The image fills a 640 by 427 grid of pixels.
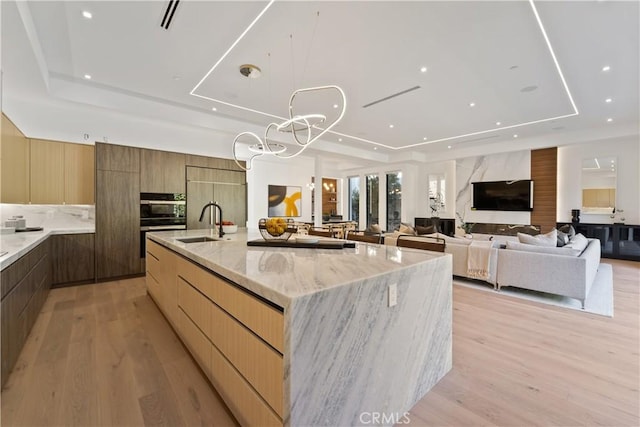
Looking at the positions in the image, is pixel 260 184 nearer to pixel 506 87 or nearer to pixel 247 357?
pixel 506 87

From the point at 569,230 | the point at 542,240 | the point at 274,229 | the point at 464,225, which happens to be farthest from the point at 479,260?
the point at 464,225

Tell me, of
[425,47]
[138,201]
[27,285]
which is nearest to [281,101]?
[425,47]

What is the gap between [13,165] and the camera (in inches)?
136

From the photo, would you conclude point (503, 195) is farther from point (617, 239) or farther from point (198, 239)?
point (198, 239)

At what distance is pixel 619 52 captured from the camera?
11.4 feet

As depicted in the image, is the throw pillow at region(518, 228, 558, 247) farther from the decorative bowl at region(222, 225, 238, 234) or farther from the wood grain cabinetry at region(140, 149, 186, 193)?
the wood grain cabinetry at region(140, 149, 186, 193)

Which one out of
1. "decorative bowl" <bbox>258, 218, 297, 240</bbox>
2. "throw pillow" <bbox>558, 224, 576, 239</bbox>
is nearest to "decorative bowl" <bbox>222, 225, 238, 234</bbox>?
"decorative bowl" <bbox>258, 218, 297, 240</bbox>

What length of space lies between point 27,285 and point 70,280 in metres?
1.98

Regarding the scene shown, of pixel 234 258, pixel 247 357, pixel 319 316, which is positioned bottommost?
pixel 247 357

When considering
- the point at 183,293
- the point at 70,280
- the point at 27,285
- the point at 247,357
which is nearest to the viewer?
the point at 247,357

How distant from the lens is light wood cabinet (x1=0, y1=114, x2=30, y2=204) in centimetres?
313

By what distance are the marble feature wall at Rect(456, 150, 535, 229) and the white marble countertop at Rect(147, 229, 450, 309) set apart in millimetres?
7818

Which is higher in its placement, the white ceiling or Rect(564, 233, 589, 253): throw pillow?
the white ceiling

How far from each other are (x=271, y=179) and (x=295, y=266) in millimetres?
7594
